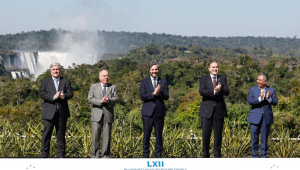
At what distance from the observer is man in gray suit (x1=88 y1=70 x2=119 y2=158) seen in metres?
5.09

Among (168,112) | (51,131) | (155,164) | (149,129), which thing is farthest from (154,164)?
(168,112)

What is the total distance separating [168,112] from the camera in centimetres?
3164

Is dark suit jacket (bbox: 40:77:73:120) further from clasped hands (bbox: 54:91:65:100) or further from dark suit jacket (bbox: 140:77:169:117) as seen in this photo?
dark suit jacket (bbox: 140:77:169:117)

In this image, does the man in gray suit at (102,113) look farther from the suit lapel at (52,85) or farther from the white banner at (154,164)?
the white banner at (154,164)

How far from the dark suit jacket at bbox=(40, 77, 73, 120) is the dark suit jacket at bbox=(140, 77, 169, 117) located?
930mm

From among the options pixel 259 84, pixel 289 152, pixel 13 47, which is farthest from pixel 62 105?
pixel 13 47

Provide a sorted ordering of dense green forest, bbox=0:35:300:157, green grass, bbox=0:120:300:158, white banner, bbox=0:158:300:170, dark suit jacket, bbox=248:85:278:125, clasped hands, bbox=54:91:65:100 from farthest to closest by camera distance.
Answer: dense green forest, bbox=0:35:300:157 → green grass, bbox=0:120:300:158 → dark suit jacket, bbox=248:85:278:125 → clasped hands, bbox=54:91:65:100 → white banner, bbox=0:158:300:170

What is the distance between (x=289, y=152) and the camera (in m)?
5.47

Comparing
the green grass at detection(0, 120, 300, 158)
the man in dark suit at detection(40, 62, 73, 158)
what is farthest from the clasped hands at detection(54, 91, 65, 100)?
the green grass at detection(0, 120, 300, 158)

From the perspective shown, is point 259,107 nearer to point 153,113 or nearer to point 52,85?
point 153,113

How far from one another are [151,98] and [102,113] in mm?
644

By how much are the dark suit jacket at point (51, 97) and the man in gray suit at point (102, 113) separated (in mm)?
317

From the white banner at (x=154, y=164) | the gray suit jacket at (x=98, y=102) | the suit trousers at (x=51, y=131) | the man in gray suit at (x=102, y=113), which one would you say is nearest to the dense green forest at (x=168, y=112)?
the suit trousers at (x=51, y=131)

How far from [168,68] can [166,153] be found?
6147 cm
